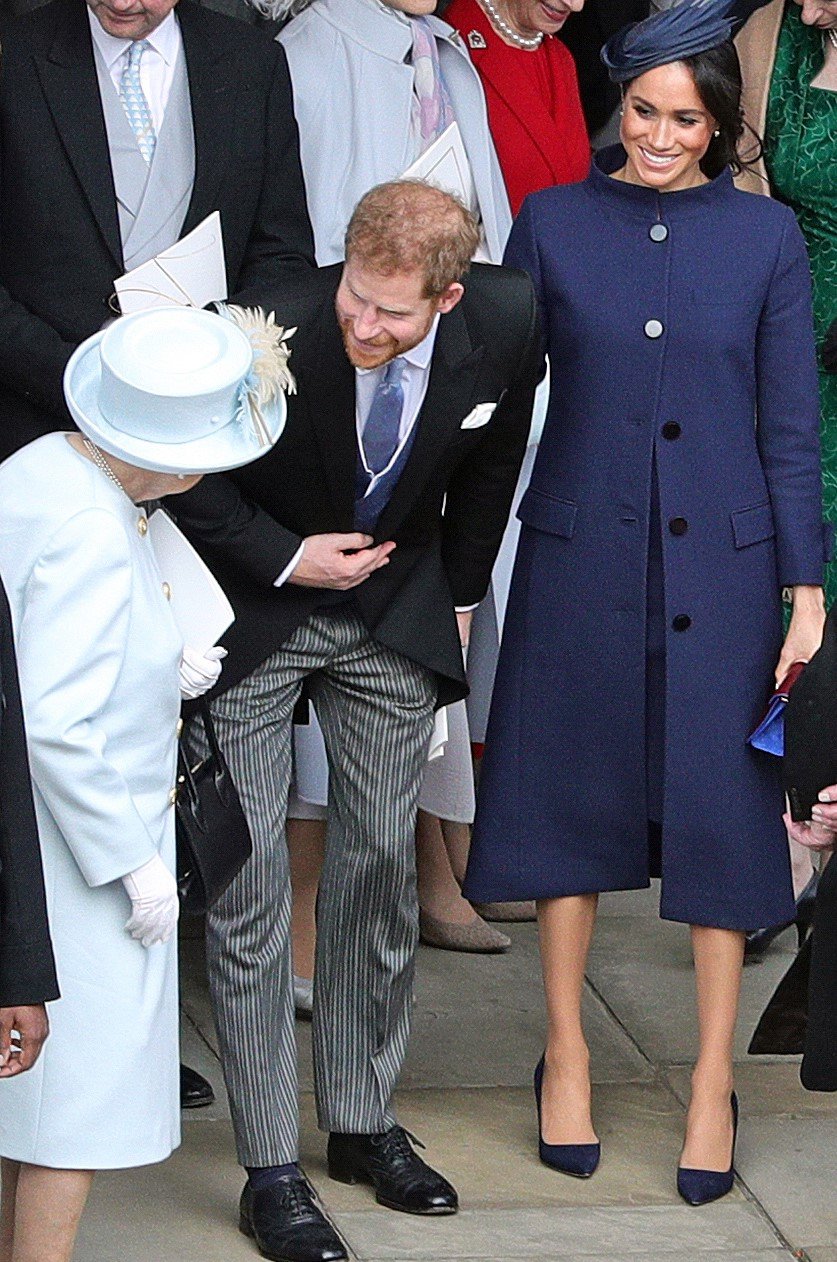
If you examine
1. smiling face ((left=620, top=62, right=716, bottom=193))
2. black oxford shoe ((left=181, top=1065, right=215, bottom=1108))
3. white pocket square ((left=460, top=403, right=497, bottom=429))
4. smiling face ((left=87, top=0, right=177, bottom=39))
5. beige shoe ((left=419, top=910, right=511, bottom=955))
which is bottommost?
beige shoe ((left=419, top=910, right=511, bottom=955))

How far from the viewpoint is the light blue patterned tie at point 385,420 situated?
3.70 m

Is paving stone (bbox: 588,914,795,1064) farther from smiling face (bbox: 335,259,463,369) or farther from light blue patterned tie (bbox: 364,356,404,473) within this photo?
smiling face (bbox: 335,259,463,369)

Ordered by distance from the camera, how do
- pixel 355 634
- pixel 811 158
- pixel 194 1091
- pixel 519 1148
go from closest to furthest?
1. pixel 355 634
2. pixel 519 1148
3. pixel 194 1091
4. pixel 811 158

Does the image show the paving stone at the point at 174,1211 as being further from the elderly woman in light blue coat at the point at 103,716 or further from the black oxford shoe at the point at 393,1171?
the elderly woman in light blue coat at the point at 103,716

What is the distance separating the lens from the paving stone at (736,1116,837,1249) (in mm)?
4023

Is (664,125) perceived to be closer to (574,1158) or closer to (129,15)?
(129,15)

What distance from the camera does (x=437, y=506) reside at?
3871 mm

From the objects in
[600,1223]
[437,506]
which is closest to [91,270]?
[437,506]

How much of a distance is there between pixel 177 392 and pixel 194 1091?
1.69 metres

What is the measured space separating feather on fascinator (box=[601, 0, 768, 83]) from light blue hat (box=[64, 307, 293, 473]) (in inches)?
37.6

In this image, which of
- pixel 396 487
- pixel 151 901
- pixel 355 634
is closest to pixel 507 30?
pixel 396 487

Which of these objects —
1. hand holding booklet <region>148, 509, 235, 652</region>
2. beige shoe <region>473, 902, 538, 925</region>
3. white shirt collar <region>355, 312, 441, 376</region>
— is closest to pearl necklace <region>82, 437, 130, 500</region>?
hand holding booklet <region>148, 509, 235, 652</region>

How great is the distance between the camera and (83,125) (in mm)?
3996

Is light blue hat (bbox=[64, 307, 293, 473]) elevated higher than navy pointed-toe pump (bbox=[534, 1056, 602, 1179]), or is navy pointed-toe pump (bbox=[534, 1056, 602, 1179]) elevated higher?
light blue hat (bbox=[64, 307, 293, 473])
